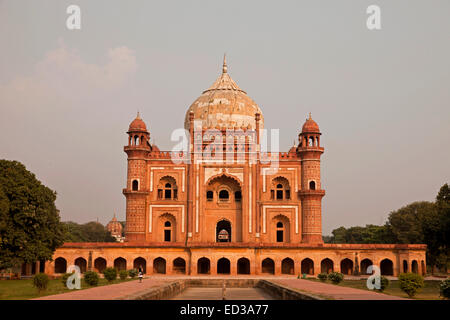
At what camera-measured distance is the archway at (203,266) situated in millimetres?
36844

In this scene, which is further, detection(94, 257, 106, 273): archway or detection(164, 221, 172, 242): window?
detection(164, 221, 172, 242): window

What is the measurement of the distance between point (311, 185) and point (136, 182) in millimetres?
12742

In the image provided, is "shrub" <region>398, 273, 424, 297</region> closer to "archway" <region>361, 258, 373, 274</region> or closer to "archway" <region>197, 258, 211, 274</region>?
"archway" <region>361, 258, 373, 274</region>

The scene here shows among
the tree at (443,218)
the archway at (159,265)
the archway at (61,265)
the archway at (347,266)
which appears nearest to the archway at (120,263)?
the archway at (159,265)

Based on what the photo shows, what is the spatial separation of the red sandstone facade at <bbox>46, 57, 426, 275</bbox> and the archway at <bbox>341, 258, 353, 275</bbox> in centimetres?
7

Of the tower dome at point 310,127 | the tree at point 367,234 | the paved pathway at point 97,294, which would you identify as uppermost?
the tower dome at point 310,127

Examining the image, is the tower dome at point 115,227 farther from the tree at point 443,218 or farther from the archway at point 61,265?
the tree at point 443,218

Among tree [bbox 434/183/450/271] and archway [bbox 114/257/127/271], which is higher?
tree [bbox 434/183/450/271]

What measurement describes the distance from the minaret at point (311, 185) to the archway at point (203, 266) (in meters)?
7.03

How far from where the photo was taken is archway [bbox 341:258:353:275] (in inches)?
1450

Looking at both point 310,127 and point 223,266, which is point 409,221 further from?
point 223,266

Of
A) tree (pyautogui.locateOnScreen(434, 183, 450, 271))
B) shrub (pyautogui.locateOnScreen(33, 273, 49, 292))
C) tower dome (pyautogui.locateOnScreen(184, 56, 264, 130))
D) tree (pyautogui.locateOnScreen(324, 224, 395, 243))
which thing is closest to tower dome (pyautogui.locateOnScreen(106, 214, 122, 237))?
tree (pyautogui.locateOnScreen(324, 224, 395, 243))

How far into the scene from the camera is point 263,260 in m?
37.0

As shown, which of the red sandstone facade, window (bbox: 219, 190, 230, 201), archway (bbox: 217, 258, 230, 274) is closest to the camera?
the red sandstone facade
